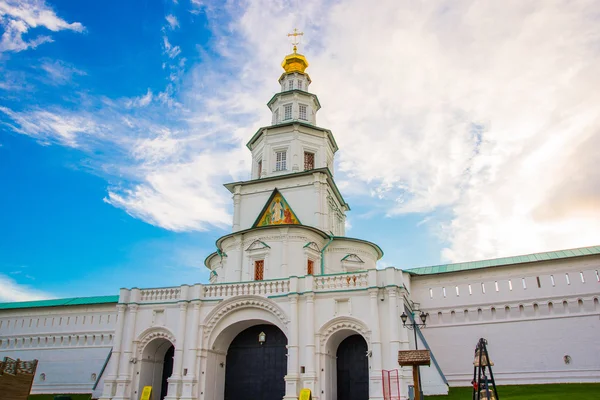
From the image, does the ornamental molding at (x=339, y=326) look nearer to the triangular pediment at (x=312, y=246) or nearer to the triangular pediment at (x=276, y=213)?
the triangular pediment at (x=312, y=246)

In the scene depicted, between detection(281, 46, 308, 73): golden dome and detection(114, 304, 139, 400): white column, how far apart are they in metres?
22.9

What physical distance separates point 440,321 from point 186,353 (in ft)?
52.2

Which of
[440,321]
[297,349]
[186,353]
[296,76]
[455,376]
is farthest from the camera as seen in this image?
[296,76]

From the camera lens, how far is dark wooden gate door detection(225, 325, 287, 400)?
23.2m

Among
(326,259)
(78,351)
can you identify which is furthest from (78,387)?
(326,259)

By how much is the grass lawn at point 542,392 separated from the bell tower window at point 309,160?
56.2ft

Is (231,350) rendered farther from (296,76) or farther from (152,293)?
(296,76)

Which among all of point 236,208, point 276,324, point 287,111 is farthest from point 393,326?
point 287,111

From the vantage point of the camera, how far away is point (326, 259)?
30141 mm

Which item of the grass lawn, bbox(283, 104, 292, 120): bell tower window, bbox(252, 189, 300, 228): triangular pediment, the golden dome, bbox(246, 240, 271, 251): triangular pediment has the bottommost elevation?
the grass lawn

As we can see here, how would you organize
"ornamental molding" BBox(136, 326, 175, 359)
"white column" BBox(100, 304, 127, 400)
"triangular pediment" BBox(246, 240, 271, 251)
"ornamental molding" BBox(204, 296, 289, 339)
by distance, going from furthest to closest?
"triangular pediment" BBox(246, 240, 271, 251) → "ornamental molding" BBox(136, 326, 175, 359) → "ornamental molding" BBox(204, 296, 289, 339) → "white column" BBox(100, 304, 127, 400)

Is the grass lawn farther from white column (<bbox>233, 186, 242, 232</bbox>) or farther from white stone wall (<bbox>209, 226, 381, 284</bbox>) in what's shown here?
white column (<bbox>233, 186, 242, 232</bbox>)

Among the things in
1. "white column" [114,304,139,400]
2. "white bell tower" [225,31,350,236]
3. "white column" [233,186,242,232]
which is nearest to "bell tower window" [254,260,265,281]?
"white bell tower" [225,31,350,236]

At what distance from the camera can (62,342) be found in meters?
35.1
